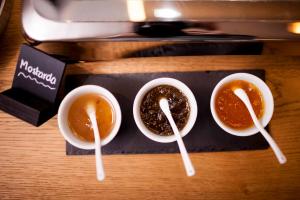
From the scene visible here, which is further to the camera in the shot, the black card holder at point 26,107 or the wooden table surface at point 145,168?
the wooden table surface at point 145,168

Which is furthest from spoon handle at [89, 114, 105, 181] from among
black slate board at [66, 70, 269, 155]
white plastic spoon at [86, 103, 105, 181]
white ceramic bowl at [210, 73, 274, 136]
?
white ceramic bowl at [210, 73, 274, 136]

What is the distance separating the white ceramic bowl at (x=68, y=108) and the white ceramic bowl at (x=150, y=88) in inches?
2.7

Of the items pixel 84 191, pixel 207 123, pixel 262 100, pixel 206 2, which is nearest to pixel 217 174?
pixel 207 123

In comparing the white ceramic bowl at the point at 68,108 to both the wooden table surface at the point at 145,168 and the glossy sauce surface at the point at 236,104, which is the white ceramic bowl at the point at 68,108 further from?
the glossy sauce surface at the point at 236,104

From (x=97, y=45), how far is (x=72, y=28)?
18 centimetres

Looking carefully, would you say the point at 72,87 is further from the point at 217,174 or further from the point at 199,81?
the point at 217,174

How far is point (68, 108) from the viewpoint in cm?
121

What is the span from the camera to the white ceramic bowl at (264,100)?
1173 millimetres

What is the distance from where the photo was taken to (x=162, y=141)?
116cm

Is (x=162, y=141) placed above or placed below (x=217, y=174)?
above

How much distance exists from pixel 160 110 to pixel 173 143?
14 cm

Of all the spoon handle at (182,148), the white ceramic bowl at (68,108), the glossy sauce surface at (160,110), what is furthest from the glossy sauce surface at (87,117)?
the spoon handle at (182,148)

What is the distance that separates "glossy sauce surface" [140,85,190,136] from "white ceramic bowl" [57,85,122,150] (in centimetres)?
11

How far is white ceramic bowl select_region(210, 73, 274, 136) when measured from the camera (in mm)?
1173
